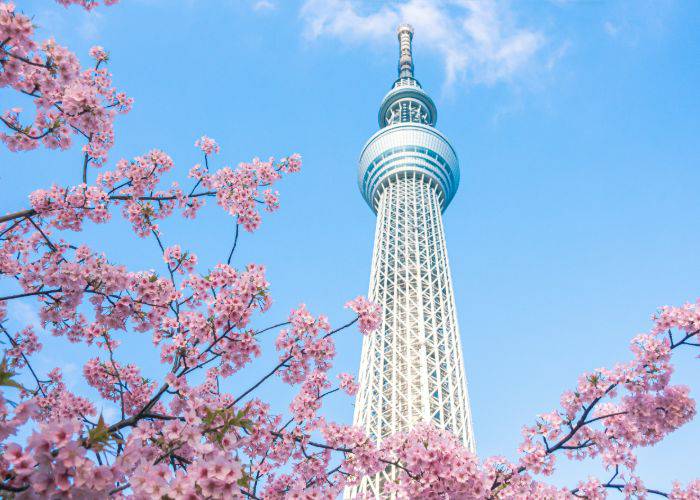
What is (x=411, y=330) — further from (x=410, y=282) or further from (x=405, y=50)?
(x=405, y=50)

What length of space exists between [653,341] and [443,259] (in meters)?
49.1

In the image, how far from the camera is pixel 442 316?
4997 centimetres

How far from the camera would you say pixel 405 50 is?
7250cm

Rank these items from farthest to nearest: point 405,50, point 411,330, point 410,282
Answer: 1. point 405,50
2. point 410,282
3. point 411,330

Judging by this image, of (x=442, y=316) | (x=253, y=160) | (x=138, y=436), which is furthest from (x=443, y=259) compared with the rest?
(x=138, y=436)

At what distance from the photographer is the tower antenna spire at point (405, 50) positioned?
70.4 m

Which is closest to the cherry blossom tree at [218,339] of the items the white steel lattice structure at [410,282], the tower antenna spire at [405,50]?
the white steel lattice structure at [410,282]

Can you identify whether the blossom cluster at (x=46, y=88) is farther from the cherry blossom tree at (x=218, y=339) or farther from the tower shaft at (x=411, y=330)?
the tower shaft at (x=411, y=330)

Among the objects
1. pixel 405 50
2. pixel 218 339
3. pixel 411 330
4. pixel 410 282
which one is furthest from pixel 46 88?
pixel 405 50

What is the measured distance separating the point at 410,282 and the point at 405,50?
3603cm

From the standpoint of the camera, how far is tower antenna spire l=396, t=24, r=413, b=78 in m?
70.4

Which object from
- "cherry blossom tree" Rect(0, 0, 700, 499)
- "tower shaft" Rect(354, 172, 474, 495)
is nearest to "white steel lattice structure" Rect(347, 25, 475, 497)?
"tower shaft" Rect(354, 172, 474, 495)

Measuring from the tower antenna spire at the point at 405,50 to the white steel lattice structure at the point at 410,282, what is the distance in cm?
27

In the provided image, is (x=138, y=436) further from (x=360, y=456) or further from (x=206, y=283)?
(x=360, y=456)
